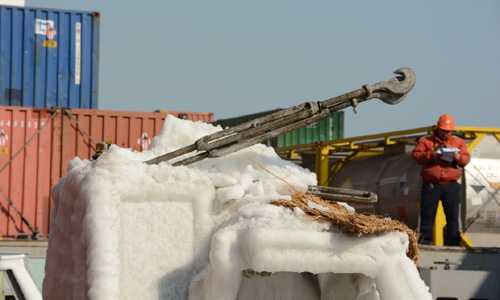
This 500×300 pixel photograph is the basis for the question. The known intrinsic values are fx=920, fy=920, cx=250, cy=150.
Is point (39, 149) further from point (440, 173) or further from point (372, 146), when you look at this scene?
point (440, 173)

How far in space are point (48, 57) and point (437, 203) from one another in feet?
30.0

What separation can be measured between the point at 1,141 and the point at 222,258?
1219cm

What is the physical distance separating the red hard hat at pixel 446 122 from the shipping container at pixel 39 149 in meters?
5.36

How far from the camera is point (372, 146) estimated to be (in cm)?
1512

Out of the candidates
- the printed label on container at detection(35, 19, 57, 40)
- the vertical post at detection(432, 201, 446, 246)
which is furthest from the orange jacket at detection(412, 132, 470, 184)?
the printed label on container at detection(35, 19, 57, 40)

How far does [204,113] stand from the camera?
58.1 feet

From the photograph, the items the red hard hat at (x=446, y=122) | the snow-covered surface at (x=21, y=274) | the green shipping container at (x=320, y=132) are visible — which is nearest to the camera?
the snow-covered surface at (x=21, y=274)

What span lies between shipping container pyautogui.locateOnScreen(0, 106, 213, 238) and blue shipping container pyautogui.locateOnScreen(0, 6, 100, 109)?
180 centimetres

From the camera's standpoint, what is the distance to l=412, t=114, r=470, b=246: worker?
11.8m

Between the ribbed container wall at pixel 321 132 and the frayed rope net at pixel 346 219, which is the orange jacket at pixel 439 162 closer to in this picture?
the frayed rope net at pixel 346 219

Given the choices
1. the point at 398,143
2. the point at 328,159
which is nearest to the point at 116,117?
the point at 328,159

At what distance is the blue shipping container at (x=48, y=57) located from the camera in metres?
17.7

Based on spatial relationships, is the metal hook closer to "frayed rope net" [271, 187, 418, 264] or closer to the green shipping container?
"frayed rope net" [271, 187, 418, 264]

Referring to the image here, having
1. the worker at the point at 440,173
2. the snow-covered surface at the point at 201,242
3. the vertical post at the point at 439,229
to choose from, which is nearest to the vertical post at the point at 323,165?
the vertical post at the point at 439,229
